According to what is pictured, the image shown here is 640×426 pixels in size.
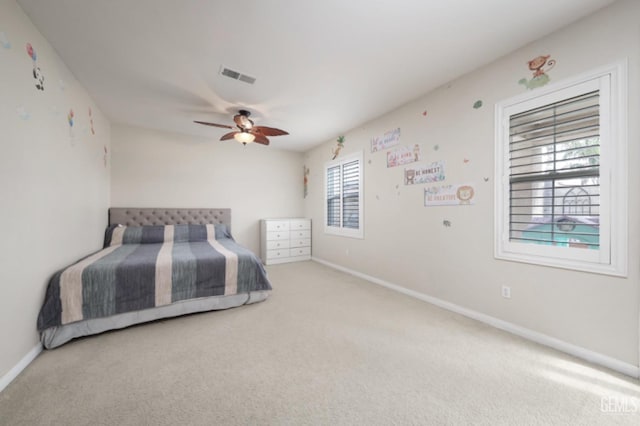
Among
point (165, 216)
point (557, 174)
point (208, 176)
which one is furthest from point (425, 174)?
point (165, 216)

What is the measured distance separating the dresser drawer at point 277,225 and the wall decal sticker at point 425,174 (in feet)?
8.75

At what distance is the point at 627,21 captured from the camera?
1.62 m

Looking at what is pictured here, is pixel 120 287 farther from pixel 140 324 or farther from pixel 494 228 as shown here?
pixel 494 228

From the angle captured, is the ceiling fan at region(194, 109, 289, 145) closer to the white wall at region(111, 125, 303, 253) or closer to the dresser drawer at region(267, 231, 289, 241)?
the white wall at region(111, 125, 303, 253)

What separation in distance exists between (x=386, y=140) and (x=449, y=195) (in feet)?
4.18

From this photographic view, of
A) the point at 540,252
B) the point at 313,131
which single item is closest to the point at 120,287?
the point at 313,131

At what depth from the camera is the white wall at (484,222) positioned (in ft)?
5.37

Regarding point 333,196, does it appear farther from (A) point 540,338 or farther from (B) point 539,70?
(A) point 540,338

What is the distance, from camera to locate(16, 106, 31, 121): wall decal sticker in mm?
1661

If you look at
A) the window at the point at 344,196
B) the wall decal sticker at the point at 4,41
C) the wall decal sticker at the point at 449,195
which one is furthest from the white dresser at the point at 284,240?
the wall decal sticker at the point at 4,41

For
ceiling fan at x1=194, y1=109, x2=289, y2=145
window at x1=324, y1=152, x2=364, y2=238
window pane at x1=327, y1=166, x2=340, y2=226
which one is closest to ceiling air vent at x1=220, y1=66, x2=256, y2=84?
ceiling fan at x1=194, y1=109, x2=289, y2=145

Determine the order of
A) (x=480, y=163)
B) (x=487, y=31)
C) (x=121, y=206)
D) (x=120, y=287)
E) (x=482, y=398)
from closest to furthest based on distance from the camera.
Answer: (x=482, y=398) < (x=487, y=31) < (x=120, y=287) < (x=480, y=163) < (x=121, y=206)

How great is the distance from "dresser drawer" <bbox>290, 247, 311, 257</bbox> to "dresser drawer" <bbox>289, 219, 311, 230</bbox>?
46 centimetres

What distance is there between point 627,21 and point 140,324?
4.61 m
